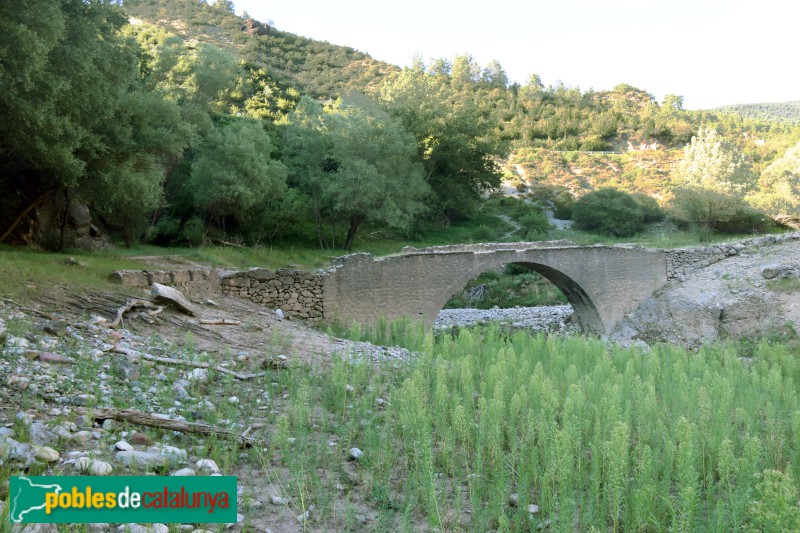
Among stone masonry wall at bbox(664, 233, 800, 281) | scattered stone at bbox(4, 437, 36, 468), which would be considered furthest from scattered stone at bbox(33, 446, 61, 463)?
stone masonry wall at bbox(664, 233, 800, 281)

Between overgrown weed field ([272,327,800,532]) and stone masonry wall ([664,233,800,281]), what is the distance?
A: 17.3 meters

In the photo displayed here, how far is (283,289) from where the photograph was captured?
1602 cm

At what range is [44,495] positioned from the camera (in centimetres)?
339

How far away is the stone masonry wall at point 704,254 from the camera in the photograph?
2411 cm

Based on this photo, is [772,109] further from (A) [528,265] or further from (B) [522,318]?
(A) [528,265]

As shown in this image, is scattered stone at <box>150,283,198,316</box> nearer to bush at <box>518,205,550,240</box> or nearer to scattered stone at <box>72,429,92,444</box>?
scattered stone at <box>72,429,92,444</box>

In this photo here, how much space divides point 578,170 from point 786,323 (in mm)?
31095

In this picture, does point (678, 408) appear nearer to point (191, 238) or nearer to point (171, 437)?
point (171, 437)

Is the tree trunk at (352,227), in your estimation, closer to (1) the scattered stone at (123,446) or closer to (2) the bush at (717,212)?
(2) the bush at (717,212)

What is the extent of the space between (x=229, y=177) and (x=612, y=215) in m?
22.2

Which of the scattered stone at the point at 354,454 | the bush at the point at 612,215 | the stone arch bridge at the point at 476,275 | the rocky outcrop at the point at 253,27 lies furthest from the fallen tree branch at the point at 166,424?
the rocky outcrop at the point at 253,27

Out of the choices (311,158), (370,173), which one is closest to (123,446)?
(370,173)

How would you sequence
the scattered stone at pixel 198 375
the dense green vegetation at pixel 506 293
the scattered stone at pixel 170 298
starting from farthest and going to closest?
the dense green vegetation at pixel 506 293 < the scattered stone at pixel 170 298 < the scattered stone at pixel 198 375

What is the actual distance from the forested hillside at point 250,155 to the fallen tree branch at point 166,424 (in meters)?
7.76
